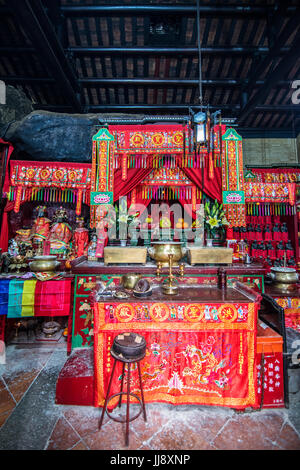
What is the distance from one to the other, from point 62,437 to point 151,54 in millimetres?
6745

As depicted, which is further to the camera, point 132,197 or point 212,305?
point 132,197

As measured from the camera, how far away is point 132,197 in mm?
5047

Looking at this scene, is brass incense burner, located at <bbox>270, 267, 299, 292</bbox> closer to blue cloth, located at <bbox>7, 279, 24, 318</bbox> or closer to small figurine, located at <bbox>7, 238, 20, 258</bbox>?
blue cloth, located at <bbox>7, 279, 24, 318</bbox>

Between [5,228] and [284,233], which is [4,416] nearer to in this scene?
[5,228]

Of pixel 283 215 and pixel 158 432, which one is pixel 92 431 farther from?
pixel 283 215

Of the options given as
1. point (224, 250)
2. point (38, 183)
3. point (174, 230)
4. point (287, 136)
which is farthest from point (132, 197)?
point (287, 136)

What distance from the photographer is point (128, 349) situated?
1.75 meters

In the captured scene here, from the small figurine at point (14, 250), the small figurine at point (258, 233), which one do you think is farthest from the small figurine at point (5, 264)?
the small figurine at point (258, 233)

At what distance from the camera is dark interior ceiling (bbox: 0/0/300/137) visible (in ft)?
13.5

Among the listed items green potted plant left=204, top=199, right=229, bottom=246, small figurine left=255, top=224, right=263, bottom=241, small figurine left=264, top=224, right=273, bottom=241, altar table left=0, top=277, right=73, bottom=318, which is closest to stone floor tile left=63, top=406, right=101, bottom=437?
altar table left=0, top=277, right=73, bottom=318

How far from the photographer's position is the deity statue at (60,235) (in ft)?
16.5

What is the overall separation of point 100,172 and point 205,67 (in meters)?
3.97
